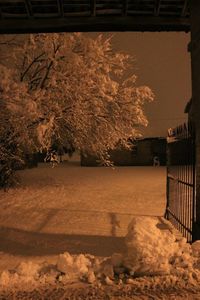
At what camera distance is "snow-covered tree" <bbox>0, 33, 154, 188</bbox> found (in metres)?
15.5

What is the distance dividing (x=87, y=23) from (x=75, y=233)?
4.75 meters

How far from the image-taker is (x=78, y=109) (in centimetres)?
1631

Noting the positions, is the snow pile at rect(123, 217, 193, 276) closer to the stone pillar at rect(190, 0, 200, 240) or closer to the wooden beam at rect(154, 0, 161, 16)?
the stone pillar at rect(190, 0, 200, 240)

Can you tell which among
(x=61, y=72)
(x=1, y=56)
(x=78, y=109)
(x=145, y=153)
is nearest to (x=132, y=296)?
(x=78, y=109)

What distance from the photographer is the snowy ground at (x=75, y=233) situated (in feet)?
15.6

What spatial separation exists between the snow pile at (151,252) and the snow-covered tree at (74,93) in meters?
9.14

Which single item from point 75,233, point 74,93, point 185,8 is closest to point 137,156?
point 74,93

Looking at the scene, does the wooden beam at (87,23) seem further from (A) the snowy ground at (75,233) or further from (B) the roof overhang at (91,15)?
(A) the snowy ground at (75,233)

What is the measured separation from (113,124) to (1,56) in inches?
249

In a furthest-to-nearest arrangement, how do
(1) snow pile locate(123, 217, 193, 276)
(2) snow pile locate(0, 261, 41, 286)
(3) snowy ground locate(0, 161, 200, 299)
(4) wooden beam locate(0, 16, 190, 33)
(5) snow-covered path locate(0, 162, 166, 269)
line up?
1. (5) snow-covered path locate(0, 162, 166, 269)
2. (4) wooden beam locate(0, 16, 190, 33)
3. (1) snow pile locate(123, 217, 193, 276)
4. (2) snow pile locate(0, 261, 41, 286)
5. (3) snowy ground locate(0, 161, 200, 299)

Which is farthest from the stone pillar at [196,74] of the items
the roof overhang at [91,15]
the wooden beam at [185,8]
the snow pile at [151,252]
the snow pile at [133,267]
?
the snow pile at [133,267]

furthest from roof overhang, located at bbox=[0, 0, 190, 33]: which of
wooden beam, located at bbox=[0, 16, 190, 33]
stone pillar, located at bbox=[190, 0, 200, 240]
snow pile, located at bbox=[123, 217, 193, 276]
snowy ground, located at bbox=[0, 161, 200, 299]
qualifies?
snowy ground, located at bbox=[0, 161, 200, 299]

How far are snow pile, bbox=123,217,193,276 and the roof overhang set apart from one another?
3728 millimetres

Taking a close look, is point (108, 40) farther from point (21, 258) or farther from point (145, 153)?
point (145, 153)
